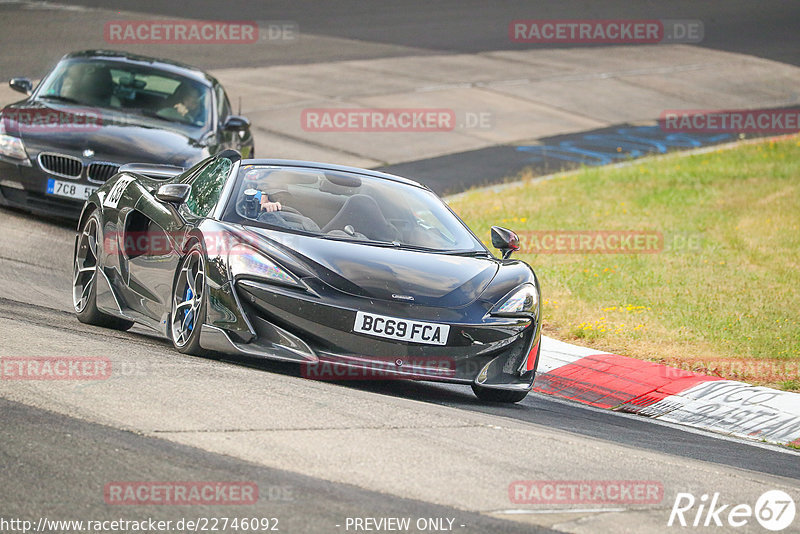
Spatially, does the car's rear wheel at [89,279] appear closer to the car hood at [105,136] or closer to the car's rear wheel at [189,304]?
the car's rear wheel at [189,304]

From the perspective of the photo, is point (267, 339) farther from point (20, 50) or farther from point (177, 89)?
point (20, 50)

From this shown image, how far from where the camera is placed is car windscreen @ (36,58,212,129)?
13430 millimetres

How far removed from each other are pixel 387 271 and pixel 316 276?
1.43 feet

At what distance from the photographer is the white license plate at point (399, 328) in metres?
6.88

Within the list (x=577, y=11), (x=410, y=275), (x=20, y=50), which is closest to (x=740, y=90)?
(x=577, y=11)

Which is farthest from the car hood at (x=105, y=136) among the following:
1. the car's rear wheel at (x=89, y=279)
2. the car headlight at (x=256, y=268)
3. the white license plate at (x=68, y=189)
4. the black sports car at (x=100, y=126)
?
the car headlight at (x=256, y=268)

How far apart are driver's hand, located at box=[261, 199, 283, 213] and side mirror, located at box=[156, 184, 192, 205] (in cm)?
56

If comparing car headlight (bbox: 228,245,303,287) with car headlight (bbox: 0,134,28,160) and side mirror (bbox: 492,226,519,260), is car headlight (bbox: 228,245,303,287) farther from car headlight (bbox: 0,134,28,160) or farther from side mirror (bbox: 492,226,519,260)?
car headlight (bbox: 0,134,28,160)

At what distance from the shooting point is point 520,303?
7.47 m

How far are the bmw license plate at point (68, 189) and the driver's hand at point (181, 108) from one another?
181 centimetres

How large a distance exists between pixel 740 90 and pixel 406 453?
84.9 feet

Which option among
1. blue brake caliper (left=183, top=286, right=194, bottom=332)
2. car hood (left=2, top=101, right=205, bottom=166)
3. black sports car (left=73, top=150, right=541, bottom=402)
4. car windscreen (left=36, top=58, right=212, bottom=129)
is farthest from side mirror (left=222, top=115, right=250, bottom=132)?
blue brake caliper (left=183, top=286, right=194, bottom=332)

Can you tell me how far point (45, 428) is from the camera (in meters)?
5.34

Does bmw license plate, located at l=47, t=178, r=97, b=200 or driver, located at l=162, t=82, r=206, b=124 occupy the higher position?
driver, located at l=162, t=82, r=206, b=124
